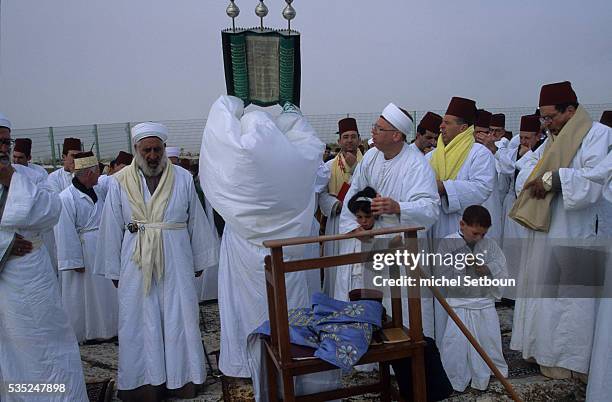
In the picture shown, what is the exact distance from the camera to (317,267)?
7.86 feet

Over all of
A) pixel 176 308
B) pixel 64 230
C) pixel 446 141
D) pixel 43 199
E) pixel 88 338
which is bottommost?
pixel 88 338

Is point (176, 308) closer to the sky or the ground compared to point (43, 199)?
closer to the ground

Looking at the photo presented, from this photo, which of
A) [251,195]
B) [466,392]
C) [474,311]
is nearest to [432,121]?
[474,311]

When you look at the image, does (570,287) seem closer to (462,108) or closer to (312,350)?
(462,108)

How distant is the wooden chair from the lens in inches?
94.5

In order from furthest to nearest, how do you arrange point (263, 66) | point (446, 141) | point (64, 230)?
point (64, 230) < point (446, 141) < point (263, 66)

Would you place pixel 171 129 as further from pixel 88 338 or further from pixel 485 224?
pixel 485 224

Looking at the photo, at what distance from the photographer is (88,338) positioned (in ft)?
17.8

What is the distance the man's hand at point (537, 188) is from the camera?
13.2 ft

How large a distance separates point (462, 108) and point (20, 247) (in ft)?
11.7

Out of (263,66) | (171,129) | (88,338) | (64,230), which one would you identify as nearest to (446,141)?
(263,66)

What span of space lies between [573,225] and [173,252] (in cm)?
294

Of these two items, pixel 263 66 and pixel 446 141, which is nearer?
pixel 263 66

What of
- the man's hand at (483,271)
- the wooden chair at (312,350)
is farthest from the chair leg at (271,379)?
the man's hand at (483,271)
